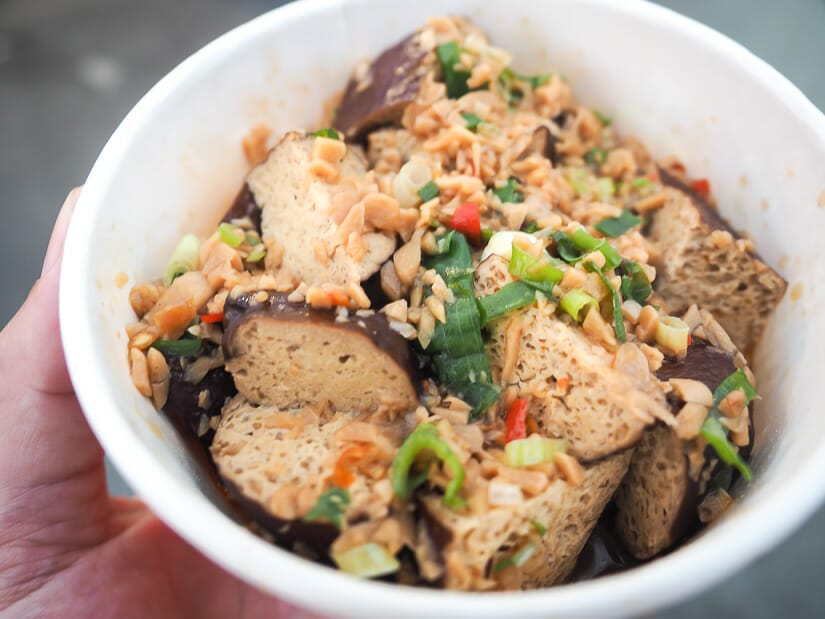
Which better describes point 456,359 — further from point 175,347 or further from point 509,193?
point 175,347

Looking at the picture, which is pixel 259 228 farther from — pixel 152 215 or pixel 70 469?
pixel 70 469

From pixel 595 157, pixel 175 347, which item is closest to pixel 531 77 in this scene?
pixel 595 157

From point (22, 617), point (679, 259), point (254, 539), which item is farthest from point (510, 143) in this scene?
point (22, 617)

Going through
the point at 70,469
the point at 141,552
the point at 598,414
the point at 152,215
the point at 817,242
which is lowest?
the point at 141,552

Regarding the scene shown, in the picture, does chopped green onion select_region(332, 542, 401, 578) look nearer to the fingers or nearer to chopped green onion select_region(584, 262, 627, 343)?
chopped green onion select_region(584, 262, 627, 343)

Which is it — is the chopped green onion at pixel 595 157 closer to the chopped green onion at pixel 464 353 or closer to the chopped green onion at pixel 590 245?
the chopped green onion at pixel 590 245

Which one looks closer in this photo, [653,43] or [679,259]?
[679,259]
